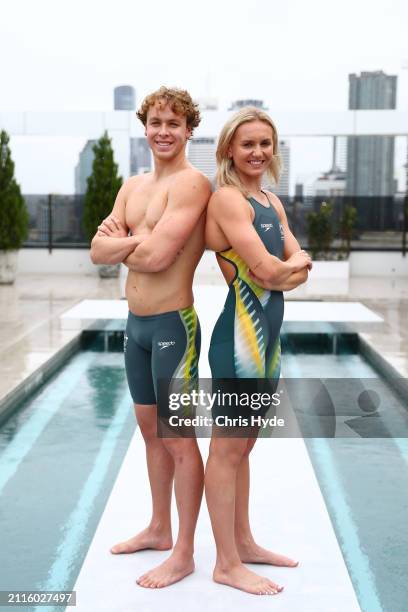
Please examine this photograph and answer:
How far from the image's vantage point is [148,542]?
9.53 ft

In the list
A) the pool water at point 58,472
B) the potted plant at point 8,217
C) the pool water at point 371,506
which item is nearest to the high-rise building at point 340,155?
the potted plant at point 8,217

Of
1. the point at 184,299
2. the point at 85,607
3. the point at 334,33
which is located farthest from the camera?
the point at 334,33

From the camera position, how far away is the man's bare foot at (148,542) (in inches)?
114

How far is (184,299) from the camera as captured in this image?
2.65m

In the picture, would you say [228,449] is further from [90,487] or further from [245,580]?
[90,487]

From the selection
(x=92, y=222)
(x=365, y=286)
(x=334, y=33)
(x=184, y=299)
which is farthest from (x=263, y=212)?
(x=334, y=33)

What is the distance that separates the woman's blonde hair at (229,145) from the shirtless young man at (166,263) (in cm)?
8

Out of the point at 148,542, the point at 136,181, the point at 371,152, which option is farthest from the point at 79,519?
the point at 371,152

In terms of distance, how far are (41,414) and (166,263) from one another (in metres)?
3.07

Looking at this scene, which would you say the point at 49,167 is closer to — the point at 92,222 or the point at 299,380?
the point at 92,222

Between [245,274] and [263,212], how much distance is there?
0.22m

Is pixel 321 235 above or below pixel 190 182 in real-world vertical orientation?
below

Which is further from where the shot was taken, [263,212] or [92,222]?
[92,222]

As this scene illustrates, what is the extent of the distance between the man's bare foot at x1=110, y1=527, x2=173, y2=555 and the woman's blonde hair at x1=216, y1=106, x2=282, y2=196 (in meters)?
1.33
